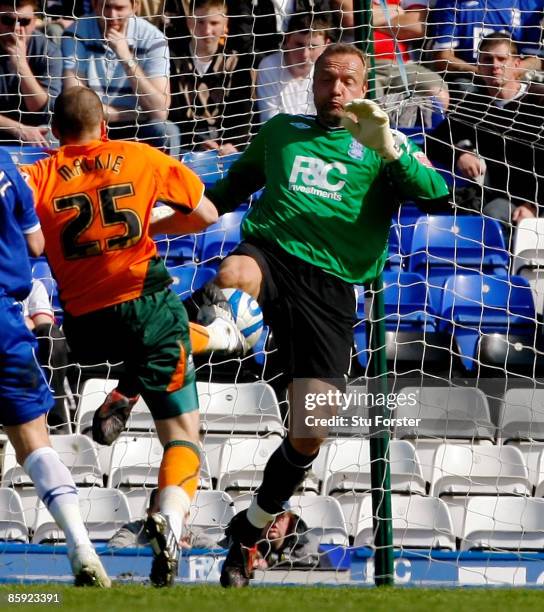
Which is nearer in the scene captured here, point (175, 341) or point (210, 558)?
point (175, 341)

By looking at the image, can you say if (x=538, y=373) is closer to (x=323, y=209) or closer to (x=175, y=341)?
(x=323, y=209)

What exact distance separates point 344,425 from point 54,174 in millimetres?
3335

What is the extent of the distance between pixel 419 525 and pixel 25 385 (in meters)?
2.92

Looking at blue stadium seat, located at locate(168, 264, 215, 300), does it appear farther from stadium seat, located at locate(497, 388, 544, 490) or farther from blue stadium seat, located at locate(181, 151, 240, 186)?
stadium seat, located at locate(497, 388, 544, 490)

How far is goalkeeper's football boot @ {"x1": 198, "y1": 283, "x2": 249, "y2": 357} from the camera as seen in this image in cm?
511

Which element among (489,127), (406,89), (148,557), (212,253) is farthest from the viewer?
(212,253)

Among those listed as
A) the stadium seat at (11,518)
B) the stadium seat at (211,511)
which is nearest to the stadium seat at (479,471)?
the stadium seat at (211,511)

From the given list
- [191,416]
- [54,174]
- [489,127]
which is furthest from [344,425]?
[54,174]

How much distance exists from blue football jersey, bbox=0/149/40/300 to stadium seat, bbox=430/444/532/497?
3400 mm

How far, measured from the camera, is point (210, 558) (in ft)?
21.0

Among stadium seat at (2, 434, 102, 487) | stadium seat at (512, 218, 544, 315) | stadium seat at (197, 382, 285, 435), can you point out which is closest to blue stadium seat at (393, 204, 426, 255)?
stadium seat at (512, 218, 544, 315)

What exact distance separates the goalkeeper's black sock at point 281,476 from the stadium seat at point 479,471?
1.86 m

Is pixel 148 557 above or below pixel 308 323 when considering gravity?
below

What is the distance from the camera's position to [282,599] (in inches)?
188
